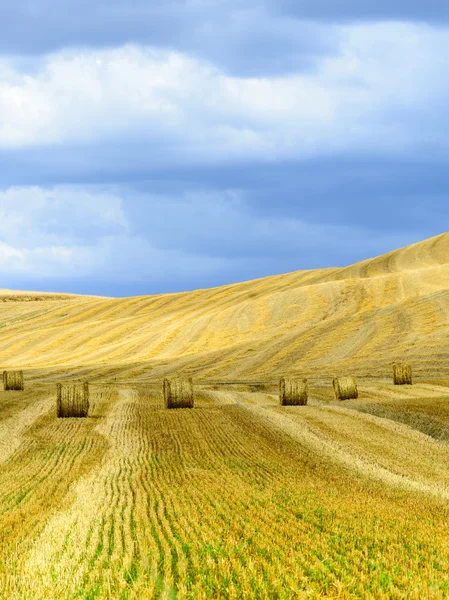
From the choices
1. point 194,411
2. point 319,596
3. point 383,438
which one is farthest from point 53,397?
point 319,596

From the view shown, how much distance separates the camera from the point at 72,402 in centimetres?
2461

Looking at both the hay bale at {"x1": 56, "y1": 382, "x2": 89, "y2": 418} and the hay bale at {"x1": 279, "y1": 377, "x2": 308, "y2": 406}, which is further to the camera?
the hay bale at {"x1": 279, "y1": 377, "x2": 308, "y2": 406}

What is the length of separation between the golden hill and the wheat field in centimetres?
72

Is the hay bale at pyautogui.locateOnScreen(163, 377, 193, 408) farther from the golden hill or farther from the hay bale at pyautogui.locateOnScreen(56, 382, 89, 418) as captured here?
the golden hill

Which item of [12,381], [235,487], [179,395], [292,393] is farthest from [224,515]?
[12,381]

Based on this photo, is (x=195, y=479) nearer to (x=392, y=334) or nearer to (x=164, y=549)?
(x=164, y=549)

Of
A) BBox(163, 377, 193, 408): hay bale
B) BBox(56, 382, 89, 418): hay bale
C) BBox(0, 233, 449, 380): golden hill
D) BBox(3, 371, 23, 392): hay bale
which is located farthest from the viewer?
BBox(0, 233, 449, 380): golden hill

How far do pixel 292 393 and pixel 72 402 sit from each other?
8400 mm

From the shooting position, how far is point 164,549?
8.68 metres

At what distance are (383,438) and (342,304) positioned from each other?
45.7 meters

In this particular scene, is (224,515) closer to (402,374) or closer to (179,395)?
(179,395)

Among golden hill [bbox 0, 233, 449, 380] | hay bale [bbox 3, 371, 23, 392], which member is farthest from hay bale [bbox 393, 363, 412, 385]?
hay bale [bbox 3, 371, 23, 392]

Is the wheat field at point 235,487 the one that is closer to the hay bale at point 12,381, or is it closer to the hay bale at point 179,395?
the hay bale at point 179,395

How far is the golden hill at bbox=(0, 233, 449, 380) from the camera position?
154 ft
